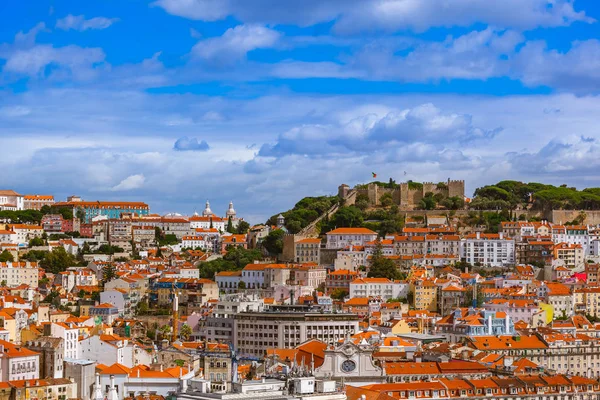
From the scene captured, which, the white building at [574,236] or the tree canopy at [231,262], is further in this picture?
the white building at [574,236]

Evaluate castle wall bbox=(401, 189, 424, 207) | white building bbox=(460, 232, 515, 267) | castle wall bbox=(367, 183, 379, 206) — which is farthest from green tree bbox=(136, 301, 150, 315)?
castle wall bbox=(401, 189, 424, 207)

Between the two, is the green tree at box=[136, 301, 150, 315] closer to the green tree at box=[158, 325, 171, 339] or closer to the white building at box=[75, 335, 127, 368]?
the green tree at box=[158, 325, 171, 339]

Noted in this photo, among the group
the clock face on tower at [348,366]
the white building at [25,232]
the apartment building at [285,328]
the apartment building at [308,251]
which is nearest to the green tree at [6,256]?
the white building at [25,232]

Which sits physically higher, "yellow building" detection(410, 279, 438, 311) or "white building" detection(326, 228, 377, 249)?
"white building" detection(326, 228, 377, 249)

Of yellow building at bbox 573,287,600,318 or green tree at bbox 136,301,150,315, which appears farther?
green tree at bbox 136,301,150,315

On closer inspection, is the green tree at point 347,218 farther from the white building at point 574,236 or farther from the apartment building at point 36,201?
the apartment building at point 36,201

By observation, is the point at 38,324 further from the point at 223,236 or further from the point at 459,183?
the point at 459,183

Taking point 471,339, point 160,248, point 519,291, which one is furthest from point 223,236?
point 471,339
